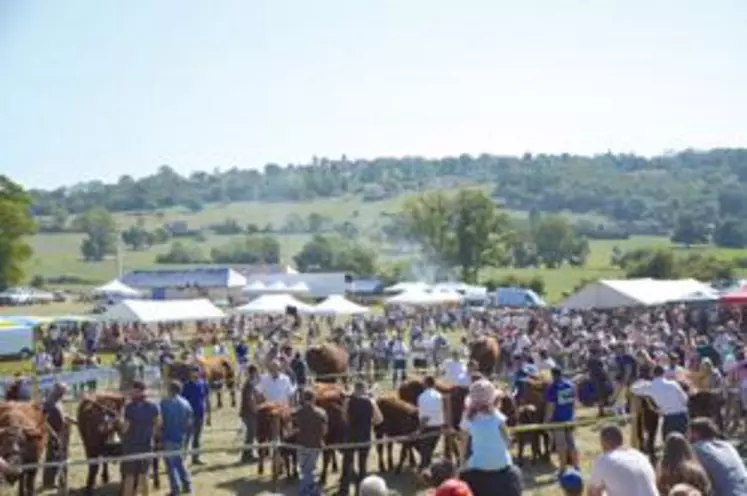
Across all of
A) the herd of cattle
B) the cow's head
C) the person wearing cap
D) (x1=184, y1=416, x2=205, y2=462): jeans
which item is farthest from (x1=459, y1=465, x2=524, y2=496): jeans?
(x1=184, y1=416, x2=205, y2=462): jeans

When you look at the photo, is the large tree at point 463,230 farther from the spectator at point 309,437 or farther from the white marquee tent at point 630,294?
the spectator at point 309,437

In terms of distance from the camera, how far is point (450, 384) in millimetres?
17797

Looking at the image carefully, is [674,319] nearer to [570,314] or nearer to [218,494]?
[570,314]

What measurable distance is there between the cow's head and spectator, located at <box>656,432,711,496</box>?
9.07 metres

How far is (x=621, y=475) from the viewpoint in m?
8.38

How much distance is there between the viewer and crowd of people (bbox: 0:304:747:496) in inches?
336

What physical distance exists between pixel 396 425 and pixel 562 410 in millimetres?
2734

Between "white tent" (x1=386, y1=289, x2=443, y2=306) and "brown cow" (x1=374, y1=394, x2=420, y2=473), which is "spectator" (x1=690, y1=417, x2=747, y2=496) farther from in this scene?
"white tent" (x1=386, y1=289, x2=443, y2=306)

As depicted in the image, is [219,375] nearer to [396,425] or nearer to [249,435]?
[249,435]

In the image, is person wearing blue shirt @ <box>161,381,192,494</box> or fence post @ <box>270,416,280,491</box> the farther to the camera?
fence post @ <box>270,416,280,491</box>

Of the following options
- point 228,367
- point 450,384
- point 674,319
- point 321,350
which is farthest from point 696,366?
point 674,319

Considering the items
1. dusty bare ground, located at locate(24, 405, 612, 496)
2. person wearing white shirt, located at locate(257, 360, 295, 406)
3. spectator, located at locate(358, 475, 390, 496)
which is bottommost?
dusty bare ground, located at locate(24, 405, 612, 496)

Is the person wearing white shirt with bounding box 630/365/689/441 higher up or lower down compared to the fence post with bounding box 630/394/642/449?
higher up

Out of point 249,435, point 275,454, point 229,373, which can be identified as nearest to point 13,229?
point 229,373
